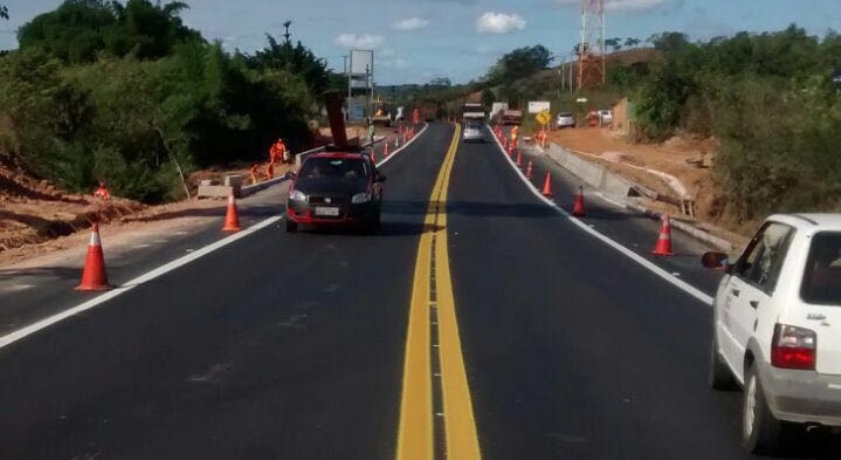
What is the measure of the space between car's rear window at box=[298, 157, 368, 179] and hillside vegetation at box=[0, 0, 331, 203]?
17.0 meters

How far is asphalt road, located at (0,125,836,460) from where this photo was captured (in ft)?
28.2

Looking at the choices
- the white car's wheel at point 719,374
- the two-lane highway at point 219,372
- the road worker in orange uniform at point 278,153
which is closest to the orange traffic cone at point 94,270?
the two-lane highway at point 219,372

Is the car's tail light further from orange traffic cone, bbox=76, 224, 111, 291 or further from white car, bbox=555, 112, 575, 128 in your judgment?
white car, bbox=555, 112, 575, 128

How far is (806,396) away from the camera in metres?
7.57

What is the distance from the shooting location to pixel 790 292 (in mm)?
7770

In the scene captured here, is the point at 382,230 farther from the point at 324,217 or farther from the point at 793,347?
the point at 793,347

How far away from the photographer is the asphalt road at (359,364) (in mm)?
8586

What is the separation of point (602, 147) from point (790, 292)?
7427cm

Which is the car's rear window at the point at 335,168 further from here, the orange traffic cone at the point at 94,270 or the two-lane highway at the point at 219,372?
the orange traffic cone at the point at 94,270

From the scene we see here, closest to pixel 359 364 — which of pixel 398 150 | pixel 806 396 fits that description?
pixel 806 396

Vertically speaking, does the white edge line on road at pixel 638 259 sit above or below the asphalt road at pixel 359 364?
below

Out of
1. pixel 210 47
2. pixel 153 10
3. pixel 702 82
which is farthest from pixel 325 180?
pixel 153 10

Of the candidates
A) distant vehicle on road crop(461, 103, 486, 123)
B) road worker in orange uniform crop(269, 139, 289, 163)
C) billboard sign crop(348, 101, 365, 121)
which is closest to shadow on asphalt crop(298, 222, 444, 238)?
road worker in orange uniform crop(269, 139, 289, 163)

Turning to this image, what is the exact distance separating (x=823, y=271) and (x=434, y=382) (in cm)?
357
